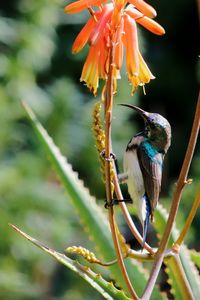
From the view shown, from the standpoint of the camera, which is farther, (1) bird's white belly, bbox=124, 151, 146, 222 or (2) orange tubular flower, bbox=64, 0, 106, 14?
(1) bird's white belly, bbox=124, 151, 146, 222

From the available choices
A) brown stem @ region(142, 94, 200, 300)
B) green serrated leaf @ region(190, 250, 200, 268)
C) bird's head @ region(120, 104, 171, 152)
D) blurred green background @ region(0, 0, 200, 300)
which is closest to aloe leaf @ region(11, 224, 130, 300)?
brown stem @ region(142, 94, 200, 300)

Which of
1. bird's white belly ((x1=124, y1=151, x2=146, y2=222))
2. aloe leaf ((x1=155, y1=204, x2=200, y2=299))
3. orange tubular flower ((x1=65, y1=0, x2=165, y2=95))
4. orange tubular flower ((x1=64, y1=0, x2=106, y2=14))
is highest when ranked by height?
orange tubular flower ((x1=64, y1=0, x2=106, y2=14))

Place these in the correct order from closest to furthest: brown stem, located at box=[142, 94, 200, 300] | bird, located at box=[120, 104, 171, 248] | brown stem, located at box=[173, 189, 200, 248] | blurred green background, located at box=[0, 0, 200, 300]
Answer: brown stem, located at box=[142, 94, 200, 300]
brown stem, located at box=[173, 189, 200, 248]
bird, located at box=[120, 104, 171, 248]
blurred green background, located at box=[0, 0, 200, 300]

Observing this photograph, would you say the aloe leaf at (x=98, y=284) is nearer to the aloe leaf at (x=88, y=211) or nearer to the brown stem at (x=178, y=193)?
the brown stem at (x=178, y=193)

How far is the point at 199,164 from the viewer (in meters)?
5.50

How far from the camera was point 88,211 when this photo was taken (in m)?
2.27

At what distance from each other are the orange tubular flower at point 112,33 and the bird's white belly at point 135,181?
434 mm

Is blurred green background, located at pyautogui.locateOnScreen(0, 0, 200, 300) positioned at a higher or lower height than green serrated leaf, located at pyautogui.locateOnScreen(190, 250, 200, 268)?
lower

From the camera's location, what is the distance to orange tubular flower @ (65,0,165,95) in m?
1.66

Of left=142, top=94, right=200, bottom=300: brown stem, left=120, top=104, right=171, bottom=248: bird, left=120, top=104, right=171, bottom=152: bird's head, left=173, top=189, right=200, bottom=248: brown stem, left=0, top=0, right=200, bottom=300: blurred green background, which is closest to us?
left=142, top=94, right=200, bottom=300: brown stem

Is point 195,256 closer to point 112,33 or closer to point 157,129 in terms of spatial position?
point 157,129

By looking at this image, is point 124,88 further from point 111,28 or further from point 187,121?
point 111,28

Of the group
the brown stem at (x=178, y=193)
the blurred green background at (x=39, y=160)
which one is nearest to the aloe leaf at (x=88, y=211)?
the brown stem at (x=178, y=193)

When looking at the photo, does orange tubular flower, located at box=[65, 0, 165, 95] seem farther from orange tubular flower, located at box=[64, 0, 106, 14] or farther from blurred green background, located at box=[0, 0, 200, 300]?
blurred green background, located at box=[0, 0, 200, 300]
